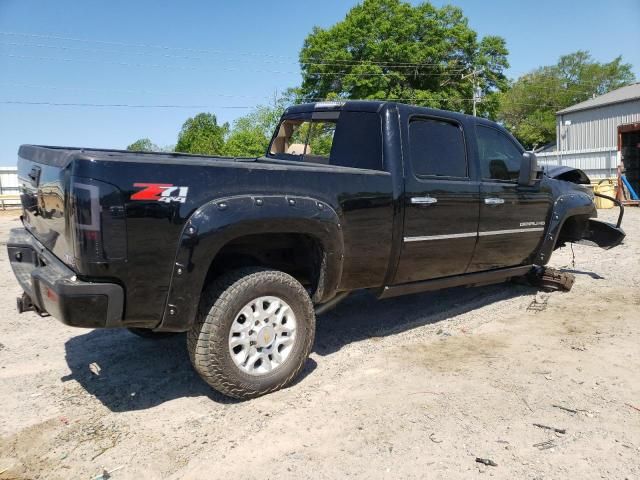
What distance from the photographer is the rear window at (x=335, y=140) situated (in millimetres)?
4219

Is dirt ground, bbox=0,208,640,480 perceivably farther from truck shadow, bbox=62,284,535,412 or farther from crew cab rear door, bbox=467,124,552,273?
crew cab rear door, bbox=467,124,552,273

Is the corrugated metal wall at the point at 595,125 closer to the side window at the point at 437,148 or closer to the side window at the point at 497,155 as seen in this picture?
the side window at the point at 497,155

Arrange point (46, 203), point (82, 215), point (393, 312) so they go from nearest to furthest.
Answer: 1. point (82, 215)
2. point (46, 203)
3. point (393, 312)

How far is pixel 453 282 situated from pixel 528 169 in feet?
4.53

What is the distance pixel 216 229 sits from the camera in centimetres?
303

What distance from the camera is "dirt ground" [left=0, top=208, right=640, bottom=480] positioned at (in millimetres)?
2676

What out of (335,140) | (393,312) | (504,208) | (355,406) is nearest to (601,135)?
(504,208)

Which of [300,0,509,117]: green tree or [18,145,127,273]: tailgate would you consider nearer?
[18,145,127,273]: tailgate

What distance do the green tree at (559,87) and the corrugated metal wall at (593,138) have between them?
30751mm

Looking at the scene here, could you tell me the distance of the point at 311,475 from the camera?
2572 mm

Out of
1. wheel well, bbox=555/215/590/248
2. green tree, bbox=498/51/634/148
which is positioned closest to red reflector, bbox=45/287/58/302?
wheel well, bbox=555/215/590/248

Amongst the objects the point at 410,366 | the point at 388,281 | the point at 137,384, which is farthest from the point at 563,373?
the point at 137,384

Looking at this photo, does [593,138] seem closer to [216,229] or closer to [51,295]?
[216,229]

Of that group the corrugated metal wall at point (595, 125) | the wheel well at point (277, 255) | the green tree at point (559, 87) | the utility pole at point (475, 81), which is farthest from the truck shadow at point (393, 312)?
the green tree at point (559, 87)
